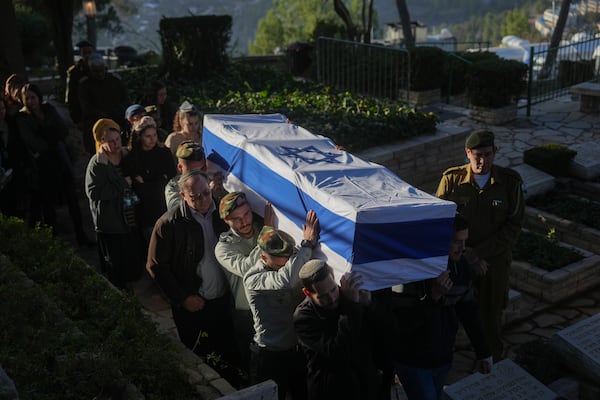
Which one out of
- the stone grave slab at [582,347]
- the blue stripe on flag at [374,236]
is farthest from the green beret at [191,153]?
the stone grave slab at [582,347]

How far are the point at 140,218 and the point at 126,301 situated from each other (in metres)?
1.45

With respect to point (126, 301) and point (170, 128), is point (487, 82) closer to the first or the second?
point (170, 128)

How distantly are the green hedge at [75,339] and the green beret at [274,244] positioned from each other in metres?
0.88

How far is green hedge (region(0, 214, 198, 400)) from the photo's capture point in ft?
12.3

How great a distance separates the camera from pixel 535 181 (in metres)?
8.27

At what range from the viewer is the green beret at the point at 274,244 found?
154 inches

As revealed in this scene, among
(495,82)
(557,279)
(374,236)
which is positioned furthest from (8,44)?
(374,236)

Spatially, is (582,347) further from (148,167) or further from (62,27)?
(62,27)

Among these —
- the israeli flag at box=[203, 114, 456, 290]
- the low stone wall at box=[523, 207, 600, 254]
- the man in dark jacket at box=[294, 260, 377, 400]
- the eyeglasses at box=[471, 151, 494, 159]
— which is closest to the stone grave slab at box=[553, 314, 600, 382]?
the eyeglasses at box=[471, 151, 494, 159]

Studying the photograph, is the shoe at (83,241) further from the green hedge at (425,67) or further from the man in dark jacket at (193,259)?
the green hedge at (425,67)

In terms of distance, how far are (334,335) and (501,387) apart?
1.57 meters

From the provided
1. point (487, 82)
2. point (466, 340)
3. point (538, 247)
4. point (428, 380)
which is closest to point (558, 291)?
point (538, 247)

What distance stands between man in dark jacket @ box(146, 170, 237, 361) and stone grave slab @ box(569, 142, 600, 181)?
17.6 feet

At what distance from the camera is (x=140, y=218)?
6.00 metres
